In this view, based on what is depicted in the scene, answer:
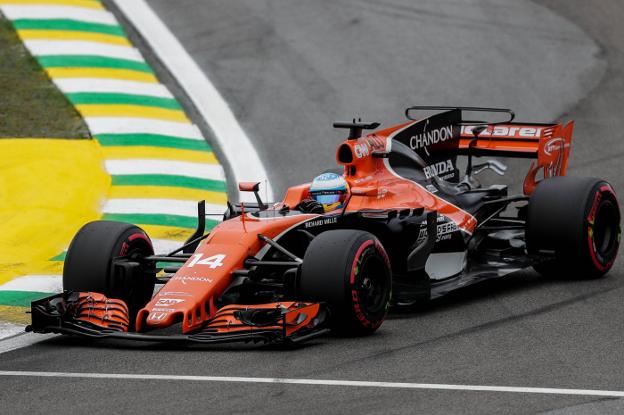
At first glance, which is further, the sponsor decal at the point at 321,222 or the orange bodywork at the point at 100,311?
the sponsor decal at the point at 321,222

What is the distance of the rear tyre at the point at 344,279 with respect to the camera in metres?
9.75

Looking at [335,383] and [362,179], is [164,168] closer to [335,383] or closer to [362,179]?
[362,179]

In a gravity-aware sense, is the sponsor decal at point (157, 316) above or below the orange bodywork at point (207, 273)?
below

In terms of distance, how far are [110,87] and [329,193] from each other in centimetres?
778

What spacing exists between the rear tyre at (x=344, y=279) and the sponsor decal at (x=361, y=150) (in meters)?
1.51

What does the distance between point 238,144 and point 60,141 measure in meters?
2.34

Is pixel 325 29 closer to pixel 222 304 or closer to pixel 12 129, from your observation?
pixel 12 129

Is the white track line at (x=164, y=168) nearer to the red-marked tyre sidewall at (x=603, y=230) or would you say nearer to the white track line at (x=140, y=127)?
the white track line at (x=140, y=127)

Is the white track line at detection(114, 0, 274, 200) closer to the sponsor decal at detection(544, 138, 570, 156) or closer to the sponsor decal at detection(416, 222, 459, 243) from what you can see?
the sponsor decal at detection(544, 138, 570, 156)

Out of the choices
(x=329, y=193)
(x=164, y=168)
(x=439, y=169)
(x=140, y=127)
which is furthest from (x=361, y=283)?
(x=140, y=127)

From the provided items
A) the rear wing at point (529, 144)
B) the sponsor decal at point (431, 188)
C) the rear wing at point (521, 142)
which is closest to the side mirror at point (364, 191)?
the sponsor decal at point (431, 188)

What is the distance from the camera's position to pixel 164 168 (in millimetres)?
15672

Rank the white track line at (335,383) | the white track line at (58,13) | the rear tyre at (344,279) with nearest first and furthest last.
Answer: the white track line at (335,383) → the rear tyre at (344,279) → the white track line at (58,13)

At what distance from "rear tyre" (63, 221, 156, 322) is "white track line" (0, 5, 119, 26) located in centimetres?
1033
